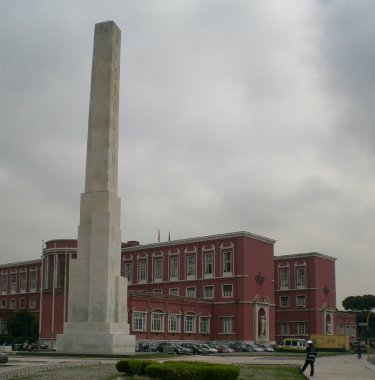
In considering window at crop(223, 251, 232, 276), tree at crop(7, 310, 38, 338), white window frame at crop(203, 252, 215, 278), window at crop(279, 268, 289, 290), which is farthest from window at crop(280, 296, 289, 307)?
tree at crop(7, 310, 38, 338)

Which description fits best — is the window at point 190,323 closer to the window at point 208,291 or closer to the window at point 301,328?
the window at point 208,291

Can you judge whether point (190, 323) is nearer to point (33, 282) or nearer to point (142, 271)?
point (142, 271)

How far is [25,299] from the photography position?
85438 mm

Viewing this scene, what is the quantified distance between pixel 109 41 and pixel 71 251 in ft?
130

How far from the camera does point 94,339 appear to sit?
3278 cm

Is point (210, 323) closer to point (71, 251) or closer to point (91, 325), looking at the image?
point (71, 251)

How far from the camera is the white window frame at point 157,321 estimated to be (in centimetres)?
6078

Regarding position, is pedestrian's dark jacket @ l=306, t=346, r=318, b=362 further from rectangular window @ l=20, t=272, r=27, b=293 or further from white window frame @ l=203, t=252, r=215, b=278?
rectangular window @ l=20, t=272, r=27, b=293

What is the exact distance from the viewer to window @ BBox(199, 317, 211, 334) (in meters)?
67.0

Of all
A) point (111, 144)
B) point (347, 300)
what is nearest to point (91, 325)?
point (111, 144)

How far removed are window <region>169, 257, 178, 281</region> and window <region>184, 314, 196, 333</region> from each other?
25.3 feet

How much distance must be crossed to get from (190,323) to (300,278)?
62.1ft

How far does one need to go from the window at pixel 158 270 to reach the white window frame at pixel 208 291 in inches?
268

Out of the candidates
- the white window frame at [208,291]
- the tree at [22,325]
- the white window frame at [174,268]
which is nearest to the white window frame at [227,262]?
the white window frame at [208,291]
